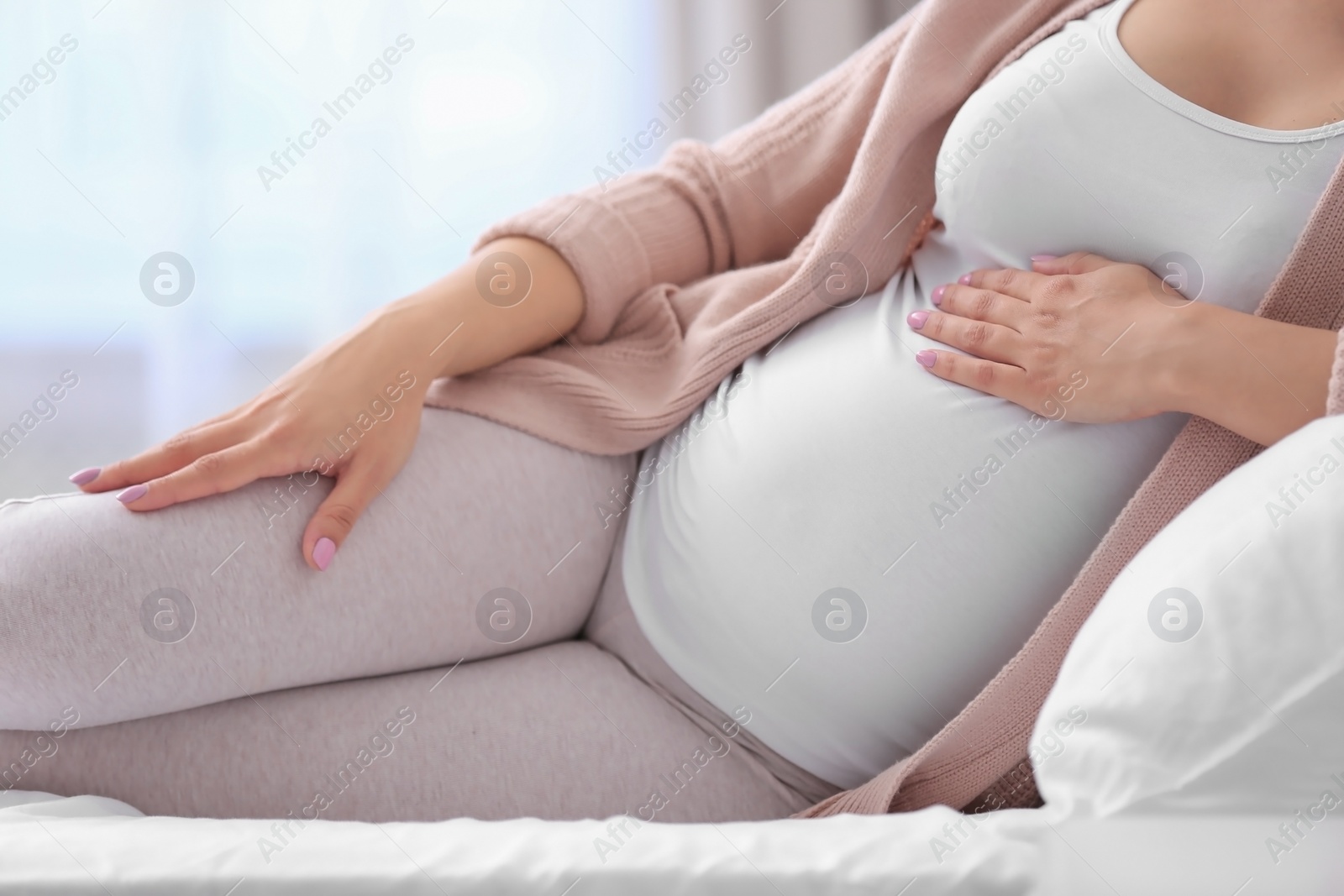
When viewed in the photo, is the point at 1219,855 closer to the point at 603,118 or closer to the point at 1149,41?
the point at 1149,41

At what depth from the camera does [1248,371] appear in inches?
18.5

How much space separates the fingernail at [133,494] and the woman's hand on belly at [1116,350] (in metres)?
0.48

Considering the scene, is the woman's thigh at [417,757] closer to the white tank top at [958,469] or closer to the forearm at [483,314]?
the white tank top at [958,469]

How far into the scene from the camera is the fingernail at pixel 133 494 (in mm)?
537

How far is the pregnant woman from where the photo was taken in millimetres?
505

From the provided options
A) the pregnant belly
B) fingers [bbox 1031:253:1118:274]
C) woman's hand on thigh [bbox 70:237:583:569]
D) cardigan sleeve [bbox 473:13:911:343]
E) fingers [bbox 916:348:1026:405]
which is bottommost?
the pregnant belly

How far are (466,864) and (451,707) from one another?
0.70 feet

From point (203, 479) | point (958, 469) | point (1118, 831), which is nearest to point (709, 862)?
point (1118, 831)

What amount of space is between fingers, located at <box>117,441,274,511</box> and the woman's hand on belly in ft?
1.40

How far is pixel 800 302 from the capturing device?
0.68 meters

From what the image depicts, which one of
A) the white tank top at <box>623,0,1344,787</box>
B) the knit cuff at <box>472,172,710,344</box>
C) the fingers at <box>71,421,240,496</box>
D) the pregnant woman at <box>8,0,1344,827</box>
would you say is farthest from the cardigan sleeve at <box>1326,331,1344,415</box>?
the fingers at <box>71,421,240,496</box>

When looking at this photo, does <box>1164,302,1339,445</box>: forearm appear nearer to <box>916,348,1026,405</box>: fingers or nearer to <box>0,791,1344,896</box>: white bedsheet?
<box>916,348,1026,405</box>: fingers

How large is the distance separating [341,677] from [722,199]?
0.49 m

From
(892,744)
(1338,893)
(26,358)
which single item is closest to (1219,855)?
(1338,893)
